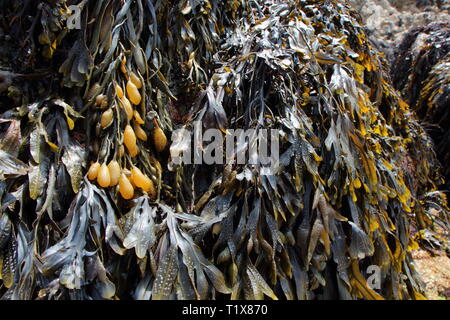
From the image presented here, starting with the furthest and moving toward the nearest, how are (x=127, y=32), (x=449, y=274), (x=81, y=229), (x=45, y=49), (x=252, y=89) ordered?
(x=449, y=274)
(x=252, y=89)
(x=127, y=32)
(x=45, y=49)
(x=81, y=229)

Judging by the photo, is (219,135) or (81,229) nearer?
(81,229)

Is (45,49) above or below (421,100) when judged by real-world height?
above

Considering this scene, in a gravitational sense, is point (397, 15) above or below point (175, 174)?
above

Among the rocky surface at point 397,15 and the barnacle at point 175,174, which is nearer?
the barnacle at point 175,174

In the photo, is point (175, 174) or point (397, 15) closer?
point (175, 174)

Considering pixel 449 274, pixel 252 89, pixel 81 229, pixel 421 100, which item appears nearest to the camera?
pixel 81 229

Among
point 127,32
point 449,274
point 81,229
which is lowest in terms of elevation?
point 449,274

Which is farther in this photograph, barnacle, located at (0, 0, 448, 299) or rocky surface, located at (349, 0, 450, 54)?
rocky surface, located at (349, 0, 450, 54)

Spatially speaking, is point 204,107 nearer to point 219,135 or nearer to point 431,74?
point 219,135
